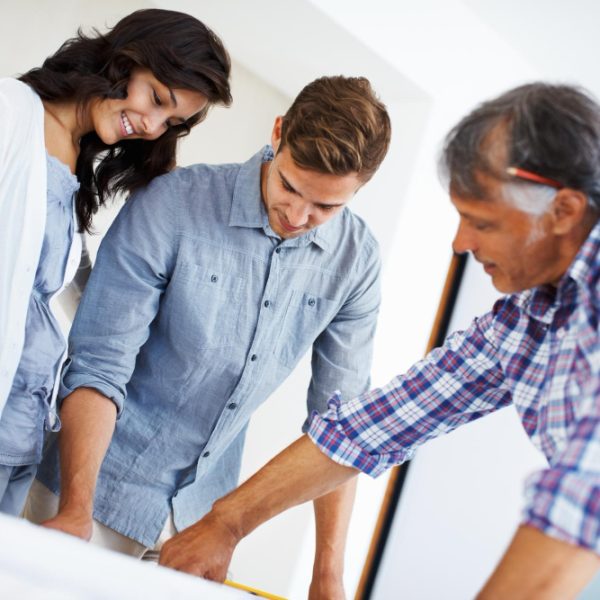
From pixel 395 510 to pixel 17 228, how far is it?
9.25 feet

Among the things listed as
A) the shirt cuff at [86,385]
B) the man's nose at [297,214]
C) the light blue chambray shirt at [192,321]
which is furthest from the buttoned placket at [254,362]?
the shirt cuff at [86,385]

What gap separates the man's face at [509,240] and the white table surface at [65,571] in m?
0.59

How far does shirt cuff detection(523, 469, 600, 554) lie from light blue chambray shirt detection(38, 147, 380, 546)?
94cm

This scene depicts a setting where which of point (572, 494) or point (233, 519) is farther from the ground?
point (572, 494)

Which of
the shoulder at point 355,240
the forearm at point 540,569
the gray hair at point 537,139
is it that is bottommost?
the forearm at point 540,569

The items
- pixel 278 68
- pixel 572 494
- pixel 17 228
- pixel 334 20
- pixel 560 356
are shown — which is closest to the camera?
pixel 572 494

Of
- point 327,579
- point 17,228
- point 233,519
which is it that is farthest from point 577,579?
point 17,228

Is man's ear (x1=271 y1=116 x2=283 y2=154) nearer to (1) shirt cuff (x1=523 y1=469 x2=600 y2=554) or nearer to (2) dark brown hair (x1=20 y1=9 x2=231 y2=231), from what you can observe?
(2) dark brown hair (x1=20 y1=9 x2=231 y2=231)

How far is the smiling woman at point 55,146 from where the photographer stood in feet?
4.57

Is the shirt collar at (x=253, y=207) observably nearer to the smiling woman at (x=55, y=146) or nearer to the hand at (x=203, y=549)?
the smiling woman at (x=55, y=146)

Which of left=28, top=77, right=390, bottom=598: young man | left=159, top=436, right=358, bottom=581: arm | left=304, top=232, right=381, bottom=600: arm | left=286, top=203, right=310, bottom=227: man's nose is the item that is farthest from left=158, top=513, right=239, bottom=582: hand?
left=286, top=203, right=310, bottom=227: man's nose

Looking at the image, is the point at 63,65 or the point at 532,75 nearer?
the point at 63,65

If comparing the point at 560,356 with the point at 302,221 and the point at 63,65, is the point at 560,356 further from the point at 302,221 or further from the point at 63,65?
the point at 63,65

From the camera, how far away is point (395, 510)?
3859 mm
